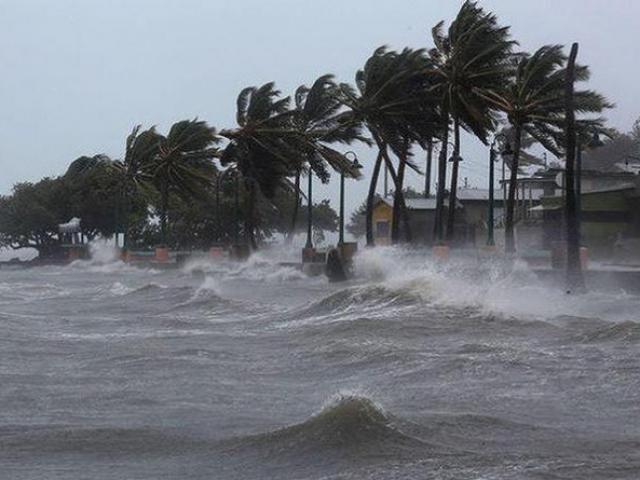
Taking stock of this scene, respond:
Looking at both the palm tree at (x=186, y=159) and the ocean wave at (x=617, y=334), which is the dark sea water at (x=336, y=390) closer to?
the ocean wave at (x=617, y=334)

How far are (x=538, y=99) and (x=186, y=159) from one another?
1059 inches

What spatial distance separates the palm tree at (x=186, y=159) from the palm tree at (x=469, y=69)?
22.9 m

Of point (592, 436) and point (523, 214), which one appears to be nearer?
point (592, 436)

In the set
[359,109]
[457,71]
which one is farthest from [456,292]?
[359,109]

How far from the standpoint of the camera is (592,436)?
7715 mm

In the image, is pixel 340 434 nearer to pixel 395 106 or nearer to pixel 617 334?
pixel 617 334

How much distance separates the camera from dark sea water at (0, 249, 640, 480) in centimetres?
711

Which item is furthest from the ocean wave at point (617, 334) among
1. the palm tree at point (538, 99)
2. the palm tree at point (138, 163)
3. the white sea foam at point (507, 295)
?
the palm tree at point (138, 163)

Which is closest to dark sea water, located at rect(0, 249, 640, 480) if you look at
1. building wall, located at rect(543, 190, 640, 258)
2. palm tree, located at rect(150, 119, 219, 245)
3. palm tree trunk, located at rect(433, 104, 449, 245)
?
palm tree trunk, located at rect(433, 104, 449, 245)

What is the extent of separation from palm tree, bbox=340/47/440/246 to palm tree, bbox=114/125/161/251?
71.7ft

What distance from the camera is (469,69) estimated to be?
40.4m

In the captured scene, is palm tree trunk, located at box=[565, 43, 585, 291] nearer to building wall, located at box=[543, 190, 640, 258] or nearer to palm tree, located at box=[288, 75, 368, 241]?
building wall, located at box=[543, 190, 640, 258]

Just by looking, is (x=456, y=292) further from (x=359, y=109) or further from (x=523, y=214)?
(x=523, y=214)

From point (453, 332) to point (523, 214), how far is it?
39500 mm
